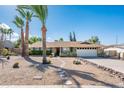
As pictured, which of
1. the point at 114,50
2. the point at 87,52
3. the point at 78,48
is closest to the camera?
the point at 114,50

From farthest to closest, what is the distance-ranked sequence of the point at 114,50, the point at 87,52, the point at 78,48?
the point at 78,48 < the point at 87,52 < the point at 114,50

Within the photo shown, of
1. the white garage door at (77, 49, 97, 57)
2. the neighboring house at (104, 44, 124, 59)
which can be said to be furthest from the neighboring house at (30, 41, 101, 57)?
the neighboring house at (104, 44, 124, 59)

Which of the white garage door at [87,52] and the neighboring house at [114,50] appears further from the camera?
the white garage door at [87,52]

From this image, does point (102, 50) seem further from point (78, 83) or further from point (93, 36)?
point (78, 83)

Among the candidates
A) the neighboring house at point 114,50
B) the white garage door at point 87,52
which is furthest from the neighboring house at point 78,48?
the neighboring house at point 114,50

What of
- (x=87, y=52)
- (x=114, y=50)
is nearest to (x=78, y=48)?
(x=87, y=52)

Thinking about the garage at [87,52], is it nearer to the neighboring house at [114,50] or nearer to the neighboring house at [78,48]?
the neighboring house at [78,48]

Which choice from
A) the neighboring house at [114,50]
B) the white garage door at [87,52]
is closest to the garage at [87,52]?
the white garage door at [87,52]

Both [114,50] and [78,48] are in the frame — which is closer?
[114,50]

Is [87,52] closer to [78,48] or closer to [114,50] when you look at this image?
[78,48]

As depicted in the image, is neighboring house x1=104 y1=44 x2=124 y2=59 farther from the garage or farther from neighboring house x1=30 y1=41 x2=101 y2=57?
the garage
